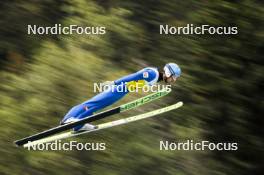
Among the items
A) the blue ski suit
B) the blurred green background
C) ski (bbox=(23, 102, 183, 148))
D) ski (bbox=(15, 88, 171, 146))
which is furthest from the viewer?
the blurred green background

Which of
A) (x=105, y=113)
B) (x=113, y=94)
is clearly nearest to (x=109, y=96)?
(x=113, y=94)

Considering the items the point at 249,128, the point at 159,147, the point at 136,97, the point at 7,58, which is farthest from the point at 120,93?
the point at 7,58

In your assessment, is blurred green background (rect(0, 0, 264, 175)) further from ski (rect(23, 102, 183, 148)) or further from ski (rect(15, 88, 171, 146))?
ski (rect(15, 88, 171, 146))

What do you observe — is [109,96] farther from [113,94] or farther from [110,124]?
[110,124]

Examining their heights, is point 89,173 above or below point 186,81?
below

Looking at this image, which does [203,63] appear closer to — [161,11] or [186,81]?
[186,81]

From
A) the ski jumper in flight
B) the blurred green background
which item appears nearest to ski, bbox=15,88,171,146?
the ski jumper in flight
